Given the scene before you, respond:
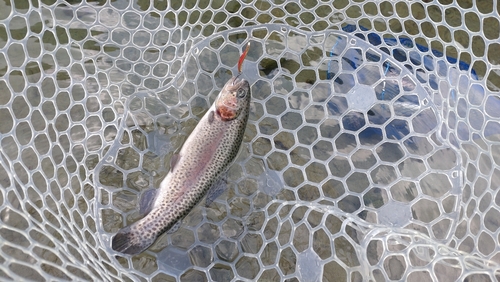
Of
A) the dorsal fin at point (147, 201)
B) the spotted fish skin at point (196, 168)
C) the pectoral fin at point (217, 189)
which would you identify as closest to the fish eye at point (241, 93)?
the spotted fish skin at point (196, 168)

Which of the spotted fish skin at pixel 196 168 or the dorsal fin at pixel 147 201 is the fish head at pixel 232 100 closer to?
the spotted fish skin at pixel 196 168

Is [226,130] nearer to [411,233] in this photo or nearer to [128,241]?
[128,241]

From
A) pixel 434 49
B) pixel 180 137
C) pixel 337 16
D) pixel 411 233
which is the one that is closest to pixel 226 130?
pixel 180 137

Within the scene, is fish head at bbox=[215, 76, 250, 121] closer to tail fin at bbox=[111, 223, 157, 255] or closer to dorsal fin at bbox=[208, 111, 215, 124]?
dorsal fin at bbox=[208, 111, 215, 124]

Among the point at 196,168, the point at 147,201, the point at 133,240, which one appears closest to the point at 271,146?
the point at 196,168

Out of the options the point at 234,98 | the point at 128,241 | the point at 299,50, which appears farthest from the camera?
the point at 299,50

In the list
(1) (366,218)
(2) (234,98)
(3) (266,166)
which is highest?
(2) (234,98)

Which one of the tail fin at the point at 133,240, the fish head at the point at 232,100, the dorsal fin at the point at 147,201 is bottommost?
the tail fin at the point at 133,240
